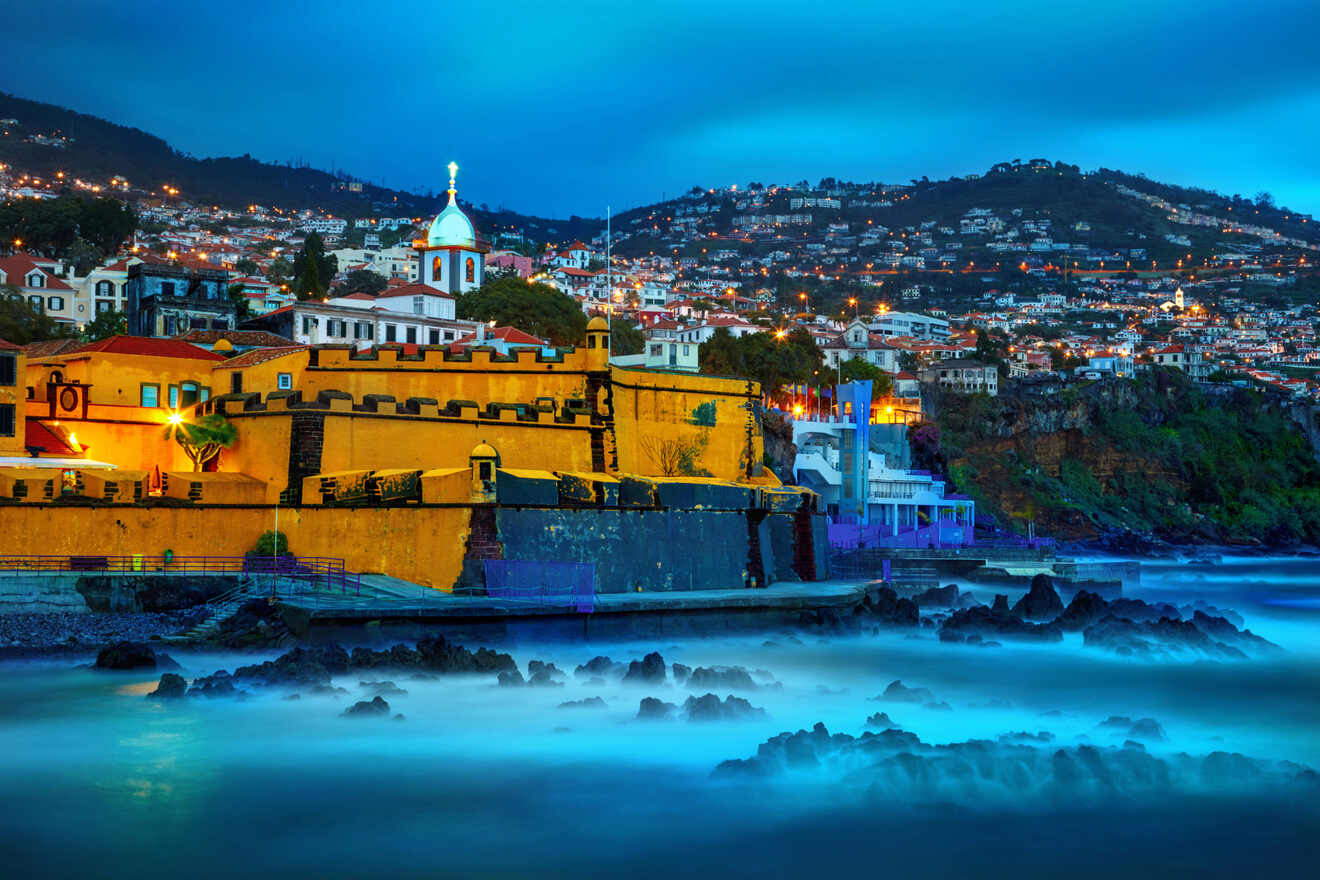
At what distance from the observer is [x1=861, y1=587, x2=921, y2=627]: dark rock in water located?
32.3 metres

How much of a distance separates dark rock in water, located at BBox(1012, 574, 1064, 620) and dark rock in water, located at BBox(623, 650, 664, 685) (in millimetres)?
16291

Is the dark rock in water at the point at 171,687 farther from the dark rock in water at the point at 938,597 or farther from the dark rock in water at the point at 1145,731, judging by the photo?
the dark rock in water at the point at 938,597

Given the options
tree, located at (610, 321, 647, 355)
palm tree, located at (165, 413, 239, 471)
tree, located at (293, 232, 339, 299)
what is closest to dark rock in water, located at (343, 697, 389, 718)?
palm tree, located at (165, 413, 239, 471)

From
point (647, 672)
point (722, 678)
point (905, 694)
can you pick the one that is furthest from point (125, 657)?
point (905, 694)

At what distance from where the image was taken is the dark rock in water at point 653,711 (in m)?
19.9

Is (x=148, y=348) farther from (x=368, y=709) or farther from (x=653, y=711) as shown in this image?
(x=653, y=711)

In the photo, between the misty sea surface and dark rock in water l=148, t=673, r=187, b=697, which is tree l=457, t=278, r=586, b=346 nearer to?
the misty sea surface

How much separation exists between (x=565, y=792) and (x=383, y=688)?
5.00 meters

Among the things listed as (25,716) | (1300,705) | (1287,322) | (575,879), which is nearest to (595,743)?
(575,879)

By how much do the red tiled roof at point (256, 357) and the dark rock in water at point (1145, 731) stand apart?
20.5 metres

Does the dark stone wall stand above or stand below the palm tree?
below

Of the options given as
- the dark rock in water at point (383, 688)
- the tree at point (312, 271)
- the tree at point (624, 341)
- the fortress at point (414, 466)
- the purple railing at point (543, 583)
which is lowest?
the dark rock in water at point (383, 688)

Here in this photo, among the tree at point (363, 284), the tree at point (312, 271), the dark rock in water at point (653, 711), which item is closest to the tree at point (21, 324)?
the tree at point (312, 271)

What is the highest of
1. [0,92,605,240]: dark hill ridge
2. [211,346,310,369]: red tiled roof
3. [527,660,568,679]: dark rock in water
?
[0,92,605,240]: dark hill ridge
